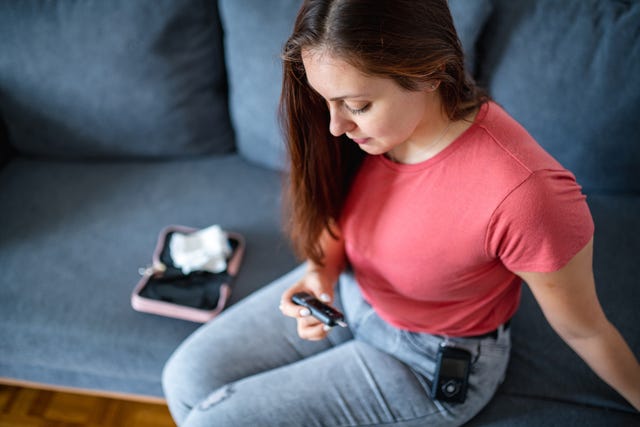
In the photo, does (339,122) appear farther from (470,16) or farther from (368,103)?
(470,16)

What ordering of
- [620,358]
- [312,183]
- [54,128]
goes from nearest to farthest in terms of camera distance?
[620,358]
[312,183]
[54,128]

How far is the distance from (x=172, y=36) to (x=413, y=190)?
0.87 meters

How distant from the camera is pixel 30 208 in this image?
1439mm

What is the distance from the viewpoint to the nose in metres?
0.72

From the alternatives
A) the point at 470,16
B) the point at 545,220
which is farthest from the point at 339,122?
the point at 470,16

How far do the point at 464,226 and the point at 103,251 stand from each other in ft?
3.10

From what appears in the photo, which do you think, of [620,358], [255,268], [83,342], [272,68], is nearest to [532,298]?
[620,358]

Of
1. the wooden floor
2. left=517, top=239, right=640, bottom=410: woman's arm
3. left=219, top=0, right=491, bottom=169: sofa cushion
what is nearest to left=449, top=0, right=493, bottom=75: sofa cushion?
left=219, top=0, right=491, bottom=169: sofa cushion

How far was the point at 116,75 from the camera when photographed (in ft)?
4.49

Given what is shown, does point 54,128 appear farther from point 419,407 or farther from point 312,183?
point 419,407

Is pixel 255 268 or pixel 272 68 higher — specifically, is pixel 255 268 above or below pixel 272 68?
below

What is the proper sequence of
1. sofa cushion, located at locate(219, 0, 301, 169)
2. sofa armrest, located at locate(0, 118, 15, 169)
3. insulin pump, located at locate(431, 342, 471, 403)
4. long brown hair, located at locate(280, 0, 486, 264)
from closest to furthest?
1. long brown hair, located at locate(280, 0, 486, 264)
2. insulin pump, located at locate(431, 342, 471, 403)
3. sofa cushion, located at locate(219, 0, 301, 169)
4. sofa armrest, located at locate(0, 118, 15, 169)

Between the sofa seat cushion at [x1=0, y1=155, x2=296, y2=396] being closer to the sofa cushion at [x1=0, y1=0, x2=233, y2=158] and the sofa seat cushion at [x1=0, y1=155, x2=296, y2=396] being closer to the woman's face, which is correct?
the sofa cushion at [x1=0, y1=0, x2=233, y2=158]

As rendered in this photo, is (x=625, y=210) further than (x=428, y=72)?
Yes
